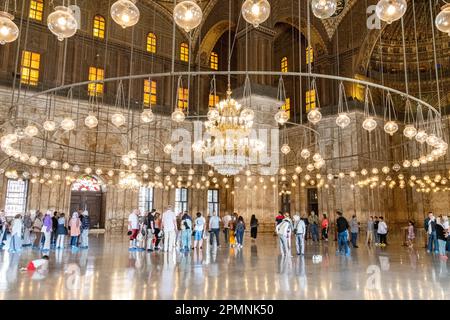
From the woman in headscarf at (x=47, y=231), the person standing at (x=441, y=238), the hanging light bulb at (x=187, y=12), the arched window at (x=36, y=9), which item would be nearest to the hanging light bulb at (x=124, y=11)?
the hanging light bulb at (x=187, y=12)

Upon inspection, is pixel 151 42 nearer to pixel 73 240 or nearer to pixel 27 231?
pixel 27 231

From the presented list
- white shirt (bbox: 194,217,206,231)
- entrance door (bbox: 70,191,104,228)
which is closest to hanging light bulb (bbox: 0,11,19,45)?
white shirt (bbox: 194,217,206,231)

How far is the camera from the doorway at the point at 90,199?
731 inches

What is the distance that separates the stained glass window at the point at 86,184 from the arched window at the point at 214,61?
30.6 ft

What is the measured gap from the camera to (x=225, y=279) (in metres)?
5.41

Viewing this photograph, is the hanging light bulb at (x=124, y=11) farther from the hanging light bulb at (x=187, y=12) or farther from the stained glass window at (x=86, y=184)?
the stained glass window at (x=86, y=184)

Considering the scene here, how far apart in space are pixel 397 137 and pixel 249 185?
10445mm

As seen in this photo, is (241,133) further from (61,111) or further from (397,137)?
(397,137)

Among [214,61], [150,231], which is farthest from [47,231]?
[214,61]

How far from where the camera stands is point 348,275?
19.4 feet

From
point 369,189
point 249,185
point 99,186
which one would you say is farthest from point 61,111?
point 369,189

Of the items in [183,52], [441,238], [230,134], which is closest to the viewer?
[441,238]

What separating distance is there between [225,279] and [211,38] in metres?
18.3

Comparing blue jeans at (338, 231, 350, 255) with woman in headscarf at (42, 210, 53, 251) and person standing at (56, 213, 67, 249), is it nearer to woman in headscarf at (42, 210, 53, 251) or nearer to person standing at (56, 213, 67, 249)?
person standing at (56, 213, 67, 249)
